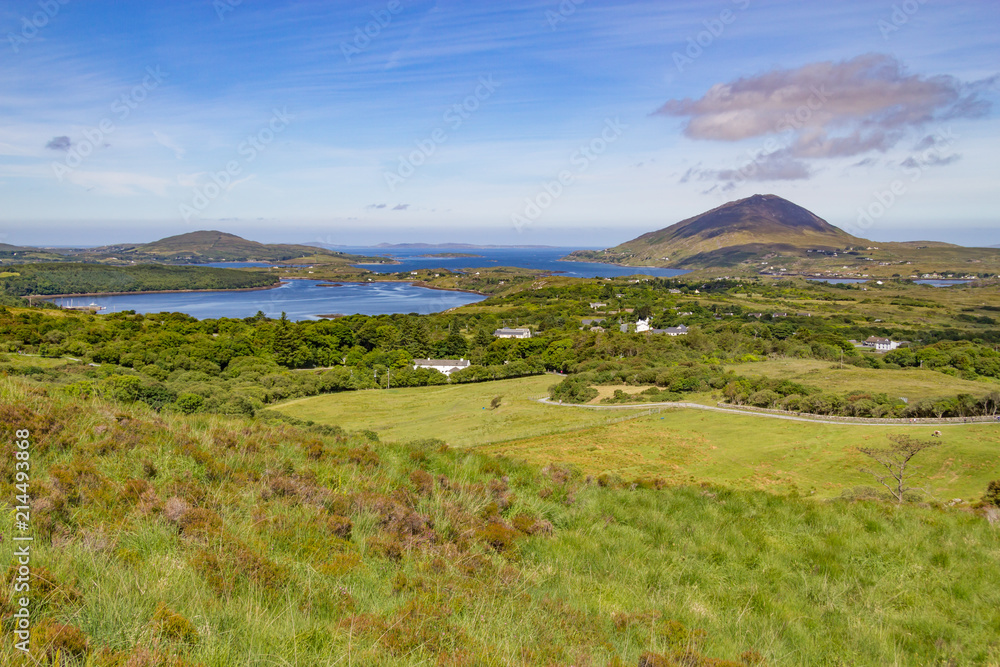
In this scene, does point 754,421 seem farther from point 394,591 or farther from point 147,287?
point 147,287

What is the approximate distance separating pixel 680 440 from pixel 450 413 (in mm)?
20809

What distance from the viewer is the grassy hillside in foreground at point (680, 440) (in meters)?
25.3

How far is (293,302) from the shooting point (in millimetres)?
145500

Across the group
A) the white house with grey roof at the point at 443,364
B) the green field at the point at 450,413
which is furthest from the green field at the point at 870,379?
the white house with grey roof at the point at 443,364

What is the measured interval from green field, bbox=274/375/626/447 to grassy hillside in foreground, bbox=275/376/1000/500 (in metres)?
0.10

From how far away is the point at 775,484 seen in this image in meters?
24.8

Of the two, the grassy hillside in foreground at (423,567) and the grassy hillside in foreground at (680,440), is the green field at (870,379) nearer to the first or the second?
the grassy hillside in foreground at (680,440)

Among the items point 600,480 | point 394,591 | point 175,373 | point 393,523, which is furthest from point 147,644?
point 175,373

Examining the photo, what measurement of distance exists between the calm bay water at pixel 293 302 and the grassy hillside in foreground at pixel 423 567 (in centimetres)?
11245

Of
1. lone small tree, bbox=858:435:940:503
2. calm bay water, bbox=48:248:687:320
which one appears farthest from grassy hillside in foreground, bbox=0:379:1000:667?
calm bay water, bbox=48:248:687:320

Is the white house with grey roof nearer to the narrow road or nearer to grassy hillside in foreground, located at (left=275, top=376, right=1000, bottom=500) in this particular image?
grassy hillside in foreground, located at (left=275, top=376, right=1000, bottom=500)

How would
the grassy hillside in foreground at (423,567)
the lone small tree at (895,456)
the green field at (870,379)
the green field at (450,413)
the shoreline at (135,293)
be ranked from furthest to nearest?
the shoreline at (135,293) → the green field at (870,379) → the green field at (450,413) → the lone small tree at (895,456) → the grassy hillside in foreground at (423,567)

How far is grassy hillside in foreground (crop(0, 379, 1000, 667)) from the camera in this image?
3107mm

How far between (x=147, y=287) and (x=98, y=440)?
200 meters
